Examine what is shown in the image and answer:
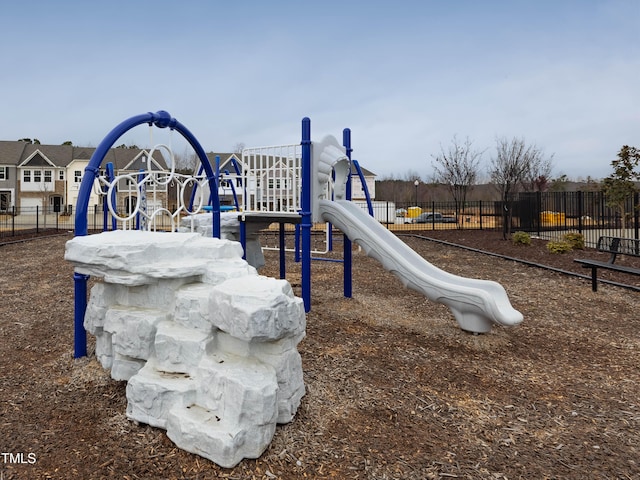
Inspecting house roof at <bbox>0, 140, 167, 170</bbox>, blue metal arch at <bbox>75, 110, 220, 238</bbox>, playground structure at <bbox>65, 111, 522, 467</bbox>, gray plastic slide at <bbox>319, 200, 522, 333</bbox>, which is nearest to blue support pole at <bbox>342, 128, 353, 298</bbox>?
gray plastic slide at <bbox>319, 200, 522, 333</bbox>

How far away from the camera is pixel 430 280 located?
5176mm

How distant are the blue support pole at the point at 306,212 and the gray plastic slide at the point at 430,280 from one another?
325 millimetres

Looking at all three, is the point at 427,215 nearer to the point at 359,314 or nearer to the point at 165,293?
the point at 359,314

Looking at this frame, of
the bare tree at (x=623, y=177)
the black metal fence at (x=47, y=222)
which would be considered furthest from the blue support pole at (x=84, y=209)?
the bare tree at (x=623, y=177)

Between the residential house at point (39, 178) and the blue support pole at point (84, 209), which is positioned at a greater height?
the residential house at point (39, 178)

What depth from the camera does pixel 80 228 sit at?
4062mm

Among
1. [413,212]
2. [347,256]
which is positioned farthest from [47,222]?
[347,256]

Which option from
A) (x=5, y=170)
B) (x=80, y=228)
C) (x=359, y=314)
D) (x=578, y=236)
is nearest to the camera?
(x=80, y=228)

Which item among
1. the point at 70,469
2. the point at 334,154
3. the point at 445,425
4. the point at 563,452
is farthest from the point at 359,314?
the point at 70,469

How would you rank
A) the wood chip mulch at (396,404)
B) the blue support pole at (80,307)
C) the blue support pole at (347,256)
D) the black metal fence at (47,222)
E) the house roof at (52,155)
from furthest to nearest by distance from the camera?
the house roof at (52,155) < the black metal fence at (47,222) < the blue support pole at (347,256) < the blue support pole at (80,307) < the wood chip mulch at (396,404)

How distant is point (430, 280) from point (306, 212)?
2056 mm

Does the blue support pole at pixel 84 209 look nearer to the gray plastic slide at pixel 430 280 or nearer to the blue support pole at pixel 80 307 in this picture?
the blue support pole at pixel 80 307

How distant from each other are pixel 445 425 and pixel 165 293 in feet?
7.95

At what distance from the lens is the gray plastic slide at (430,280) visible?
4.70m
